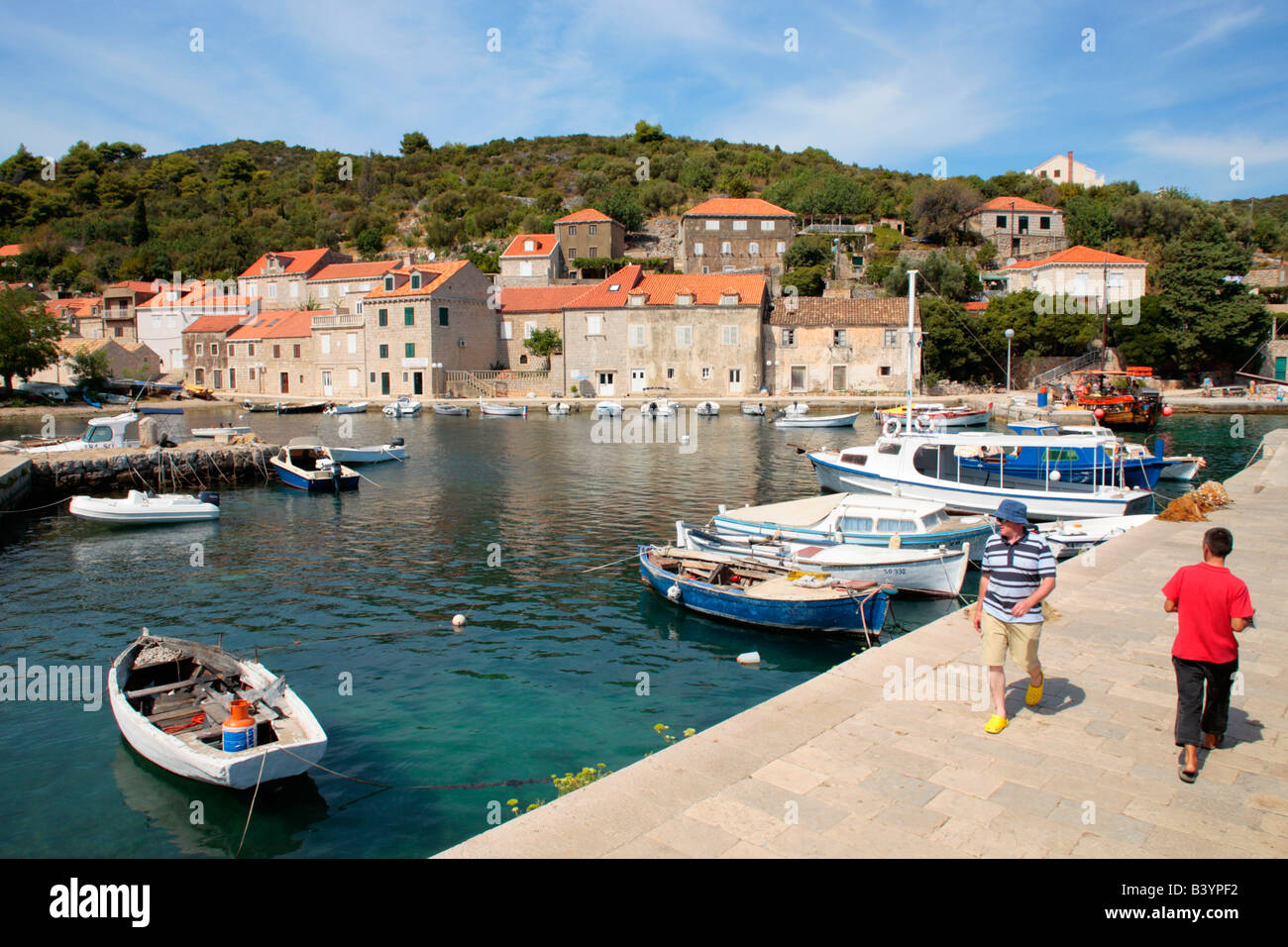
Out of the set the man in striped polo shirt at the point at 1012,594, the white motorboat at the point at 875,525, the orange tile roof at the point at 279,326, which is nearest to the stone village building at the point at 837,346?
the orange tile roof at the point at 279,326

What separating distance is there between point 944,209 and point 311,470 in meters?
76.0

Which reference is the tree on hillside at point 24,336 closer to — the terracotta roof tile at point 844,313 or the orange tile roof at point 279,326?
the orange tile roof at point 279,326

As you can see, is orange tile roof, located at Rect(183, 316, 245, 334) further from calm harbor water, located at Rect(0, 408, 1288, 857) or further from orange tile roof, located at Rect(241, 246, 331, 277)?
calm harbor water, located at Rect(0, 408, 1288, 857)

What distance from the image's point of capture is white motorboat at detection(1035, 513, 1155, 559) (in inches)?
734

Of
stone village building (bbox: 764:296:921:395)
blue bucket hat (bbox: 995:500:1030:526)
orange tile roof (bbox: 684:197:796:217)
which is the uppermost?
orange tile roof (bbox: 684:197:796:217)

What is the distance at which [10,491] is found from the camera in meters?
25.9

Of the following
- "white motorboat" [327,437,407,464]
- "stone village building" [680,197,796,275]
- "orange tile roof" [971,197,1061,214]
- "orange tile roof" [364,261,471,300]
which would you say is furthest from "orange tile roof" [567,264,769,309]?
"white motorboat" [327,437,407,464]

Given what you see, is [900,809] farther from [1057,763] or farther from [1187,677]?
[1187,677]

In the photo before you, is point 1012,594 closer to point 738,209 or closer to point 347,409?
point 347,409

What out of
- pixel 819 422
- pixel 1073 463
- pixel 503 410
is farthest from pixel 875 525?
pixel 503 410
